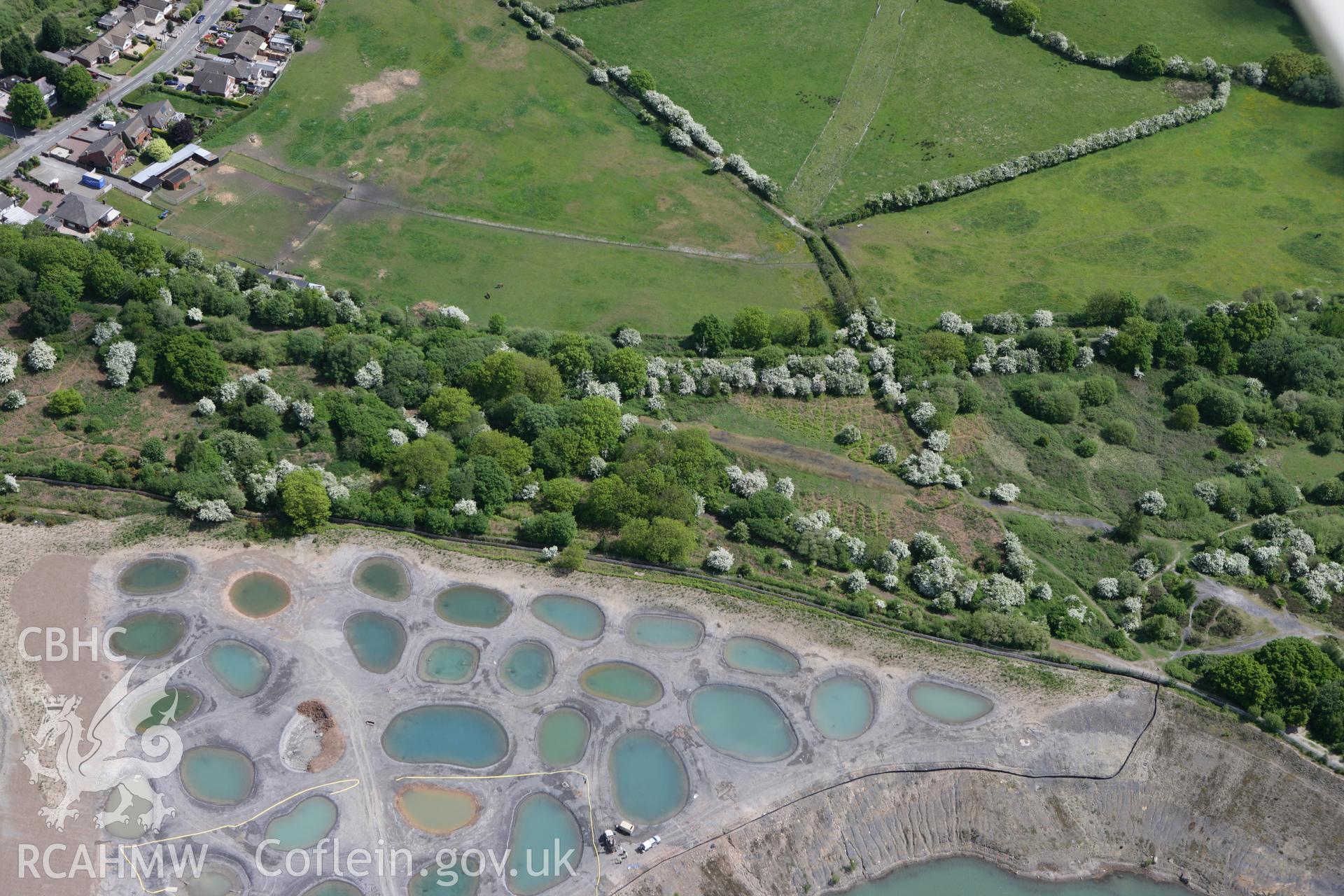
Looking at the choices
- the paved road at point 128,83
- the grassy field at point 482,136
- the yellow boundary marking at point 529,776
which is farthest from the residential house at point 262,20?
the yellow boundary marking at point 529,776

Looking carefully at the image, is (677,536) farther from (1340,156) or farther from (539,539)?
(1340,156)

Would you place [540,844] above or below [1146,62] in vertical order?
below

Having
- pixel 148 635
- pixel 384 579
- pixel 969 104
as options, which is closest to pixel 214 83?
pixel 384 579

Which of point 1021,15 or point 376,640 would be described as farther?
point 1021,15

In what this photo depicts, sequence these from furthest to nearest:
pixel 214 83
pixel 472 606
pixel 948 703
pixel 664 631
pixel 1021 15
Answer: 1. pixel 1021 15
2. pixel 214 83
3. pixel 472 606
4. pixel 664 631
5. pixel 948 703

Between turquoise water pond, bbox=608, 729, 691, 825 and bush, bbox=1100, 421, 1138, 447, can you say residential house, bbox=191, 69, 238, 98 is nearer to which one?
turquoise water pond, bbox=608, 729, 691, 825

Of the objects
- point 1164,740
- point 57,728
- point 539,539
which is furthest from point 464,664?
point 1164,740

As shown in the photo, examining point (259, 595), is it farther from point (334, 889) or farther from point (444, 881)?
point (444, 881)

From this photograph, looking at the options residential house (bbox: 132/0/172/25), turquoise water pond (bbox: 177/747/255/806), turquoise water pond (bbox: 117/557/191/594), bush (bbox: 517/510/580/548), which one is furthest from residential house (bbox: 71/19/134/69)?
turquoise water pond (bbox: 177/747/255/806)

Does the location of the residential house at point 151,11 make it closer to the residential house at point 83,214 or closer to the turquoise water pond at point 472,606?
the residential house at point 83,214
